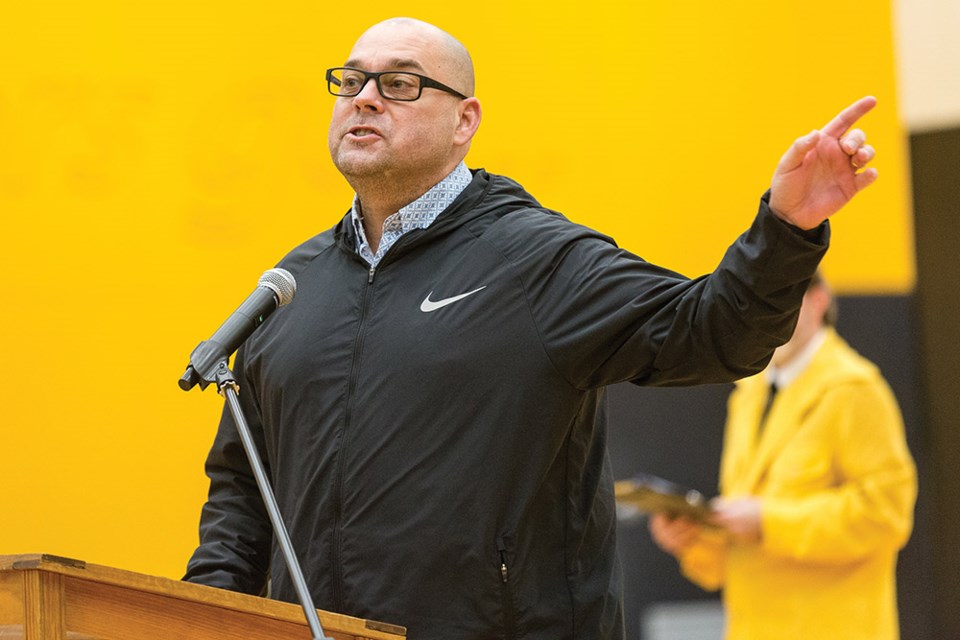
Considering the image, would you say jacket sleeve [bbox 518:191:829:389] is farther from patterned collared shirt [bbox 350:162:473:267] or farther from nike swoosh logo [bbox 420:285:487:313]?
patterned collared shirt [bbox 350:162:473:267]

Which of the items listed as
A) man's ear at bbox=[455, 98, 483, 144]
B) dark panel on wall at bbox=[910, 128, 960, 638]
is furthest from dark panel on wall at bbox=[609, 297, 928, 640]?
man's ear at bbox=[455, 98, 483, 144]

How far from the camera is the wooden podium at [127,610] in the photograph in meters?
1.96

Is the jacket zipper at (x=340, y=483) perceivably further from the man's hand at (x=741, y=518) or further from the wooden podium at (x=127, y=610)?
the man's hand at (x=741, y=518)

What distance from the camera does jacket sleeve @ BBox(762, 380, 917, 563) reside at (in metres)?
4.15

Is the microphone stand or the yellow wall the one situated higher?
the yellow wall

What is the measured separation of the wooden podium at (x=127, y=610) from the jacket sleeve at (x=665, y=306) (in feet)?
2.20

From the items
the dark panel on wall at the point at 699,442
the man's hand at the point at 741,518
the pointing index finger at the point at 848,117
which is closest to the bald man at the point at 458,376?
the pointing index finger at the point at 848,117

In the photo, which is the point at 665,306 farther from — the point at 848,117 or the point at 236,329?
the point at 236,329

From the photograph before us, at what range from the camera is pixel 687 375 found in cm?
226

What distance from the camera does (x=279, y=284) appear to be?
2.12m

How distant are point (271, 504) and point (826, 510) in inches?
106

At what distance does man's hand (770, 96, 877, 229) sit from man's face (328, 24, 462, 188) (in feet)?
2.72

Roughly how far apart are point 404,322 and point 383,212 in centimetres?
31

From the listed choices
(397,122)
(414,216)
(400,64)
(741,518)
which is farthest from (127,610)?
(741,518)
